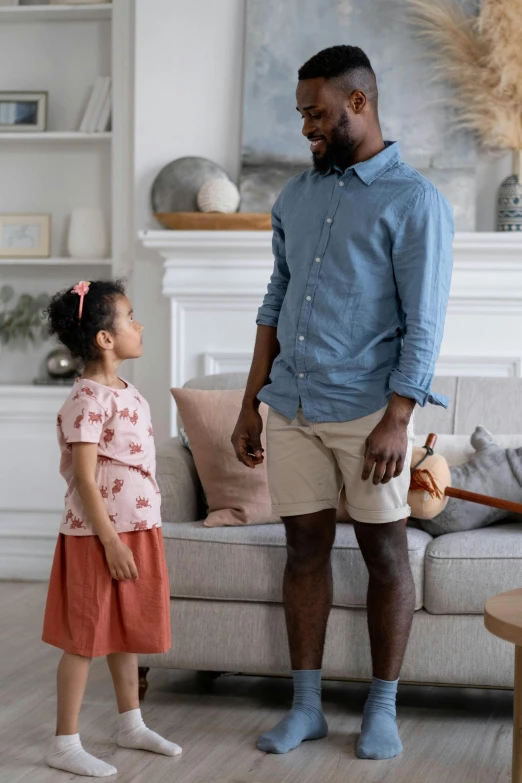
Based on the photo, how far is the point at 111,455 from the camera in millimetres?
2170

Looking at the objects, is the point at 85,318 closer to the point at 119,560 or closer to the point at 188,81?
the point at 119,560

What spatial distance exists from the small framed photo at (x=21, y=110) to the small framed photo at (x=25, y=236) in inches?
13.9

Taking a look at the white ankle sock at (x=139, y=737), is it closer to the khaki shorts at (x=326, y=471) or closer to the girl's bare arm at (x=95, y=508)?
the girl's bare arm at (x=95, y=508)

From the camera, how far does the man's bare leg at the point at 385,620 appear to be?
2.25 metres

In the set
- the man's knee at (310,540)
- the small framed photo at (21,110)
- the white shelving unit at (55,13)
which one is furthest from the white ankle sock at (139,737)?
the white shelving unit at (55,13)

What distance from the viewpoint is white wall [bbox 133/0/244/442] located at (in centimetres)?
378

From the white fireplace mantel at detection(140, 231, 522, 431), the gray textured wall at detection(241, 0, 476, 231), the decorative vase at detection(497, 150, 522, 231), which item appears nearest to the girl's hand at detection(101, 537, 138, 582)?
the white fireplace mantel at detection(140, 231, 522, 431)

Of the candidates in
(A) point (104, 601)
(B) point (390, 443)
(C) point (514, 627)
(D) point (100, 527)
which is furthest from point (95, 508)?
(C) point (514, 627)

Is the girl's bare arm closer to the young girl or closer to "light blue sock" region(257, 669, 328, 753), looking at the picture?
the young girl

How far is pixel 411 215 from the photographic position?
213 centimetres

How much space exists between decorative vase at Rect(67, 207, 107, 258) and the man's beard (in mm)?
1987

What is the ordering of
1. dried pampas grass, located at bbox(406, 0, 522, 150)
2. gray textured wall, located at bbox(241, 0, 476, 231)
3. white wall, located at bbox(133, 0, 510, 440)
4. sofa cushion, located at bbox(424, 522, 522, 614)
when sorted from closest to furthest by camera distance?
sofa cushion, located at bbox(424, 522, 522, 614) → dried pampas grass, located at bbox(406, 0, 522, 150) → gray textured wall, located at bbox(241, 0, 476, 231) → white wall, located at bbox(133, 0, 510, 440)

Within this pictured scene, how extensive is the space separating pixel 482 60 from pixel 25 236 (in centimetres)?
192

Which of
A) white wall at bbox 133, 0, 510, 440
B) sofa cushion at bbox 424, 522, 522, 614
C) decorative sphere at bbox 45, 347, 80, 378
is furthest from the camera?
decorative sphere at bbox 45, 347, 80, 378
